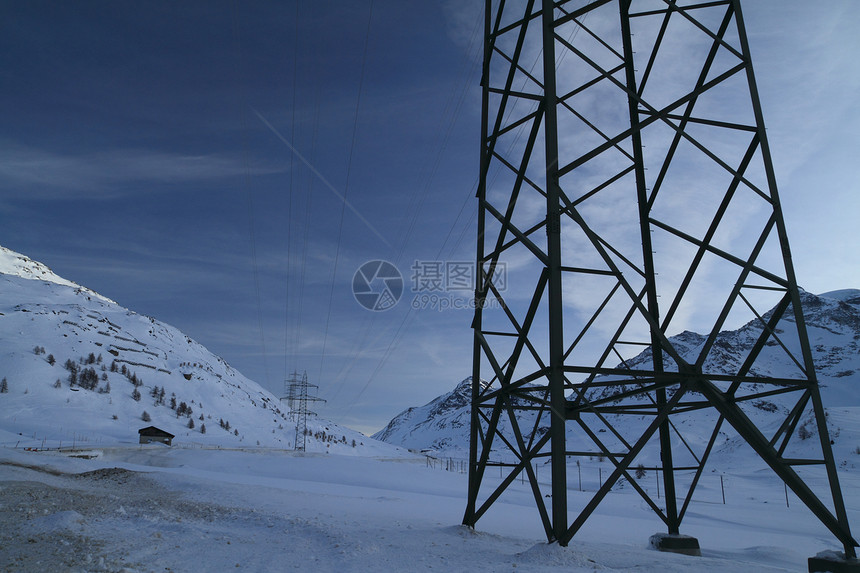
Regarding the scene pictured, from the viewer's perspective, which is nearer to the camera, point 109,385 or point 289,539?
point 289,539

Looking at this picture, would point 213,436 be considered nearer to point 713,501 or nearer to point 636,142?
point 713,501

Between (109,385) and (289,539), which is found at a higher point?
(109,385)

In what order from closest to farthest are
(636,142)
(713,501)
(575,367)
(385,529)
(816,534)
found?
(575,367)
(385,529)
(636,142)
(816,534)
(713,501)

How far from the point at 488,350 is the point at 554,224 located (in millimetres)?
3466

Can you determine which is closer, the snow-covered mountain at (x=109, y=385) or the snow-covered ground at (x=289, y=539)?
the snow-covered ground at (x=289, y=539)

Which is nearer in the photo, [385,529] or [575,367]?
[575,367]

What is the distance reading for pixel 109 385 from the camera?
242 feet

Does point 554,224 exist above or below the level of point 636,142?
below

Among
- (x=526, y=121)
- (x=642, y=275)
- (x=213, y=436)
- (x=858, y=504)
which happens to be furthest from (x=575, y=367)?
(x=213, y=436)

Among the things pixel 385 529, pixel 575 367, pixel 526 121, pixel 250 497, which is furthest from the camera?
pixel 250 497

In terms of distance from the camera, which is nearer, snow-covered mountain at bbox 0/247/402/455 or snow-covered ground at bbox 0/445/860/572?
snow-covered ground at bbox 0/445/860/572

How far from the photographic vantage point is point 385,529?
1139cm

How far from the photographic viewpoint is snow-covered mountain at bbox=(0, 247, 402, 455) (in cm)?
5919

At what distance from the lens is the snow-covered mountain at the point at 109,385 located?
194 feet
